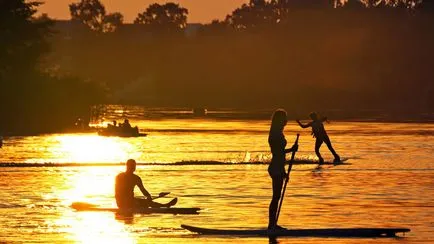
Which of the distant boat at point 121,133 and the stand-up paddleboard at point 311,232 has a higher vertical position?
the stand-up paddleboard at point 311,232

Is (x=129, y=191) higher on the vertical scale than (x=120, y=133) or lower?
higher

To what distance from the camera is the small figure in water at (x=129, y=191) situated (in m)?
30.2

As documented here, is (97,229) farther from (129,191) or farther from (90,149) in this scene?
(90,149)

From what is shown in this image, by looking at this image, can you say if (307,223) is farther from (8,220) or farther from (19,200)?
(19,200)

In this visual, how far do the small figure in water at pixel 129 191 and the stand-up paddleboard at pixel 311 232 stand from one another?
4.19m

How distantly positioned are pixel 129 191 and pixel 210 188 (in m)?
8.44

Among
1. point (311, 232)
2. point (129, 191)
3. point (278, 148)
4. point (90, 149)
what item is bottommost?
point (90, 149)

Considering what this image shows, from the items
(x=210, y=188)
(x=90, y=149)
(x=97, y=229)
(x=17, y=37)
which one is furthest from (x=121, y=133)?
(x=97, y=229)

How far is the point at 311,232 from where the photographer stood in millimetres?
25781

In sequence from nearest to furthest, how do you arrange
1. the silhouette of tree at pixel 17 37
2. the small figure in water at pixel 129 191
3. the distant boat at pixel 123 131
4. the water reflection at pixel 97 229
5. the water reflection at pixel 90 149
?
the water reflection at pixel 97 229 < the small figure in water at pixel 129 191 < the water reflection at pixel 90 149 < the distant boat at pixel 123 131 < the silhouette of tree at pixel 17 37

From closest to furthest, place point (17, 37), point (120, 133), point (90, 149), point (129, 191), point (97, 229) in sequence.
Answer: point (97, 229), point (129, 191), point (90, 149), point (120, 133), point (17, 37)

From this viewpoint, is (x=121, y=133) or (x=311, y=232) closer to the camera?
(x=311, y=232)

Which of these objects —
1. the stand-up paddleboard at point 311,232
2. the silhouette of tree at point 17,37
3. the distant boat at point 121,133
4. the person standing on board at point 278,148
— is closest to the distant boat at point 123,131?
the distant boat at point 121,133

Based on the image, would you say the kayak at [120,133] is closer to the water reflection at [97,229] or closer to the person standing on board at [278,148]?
the water reflection at [97,229]
